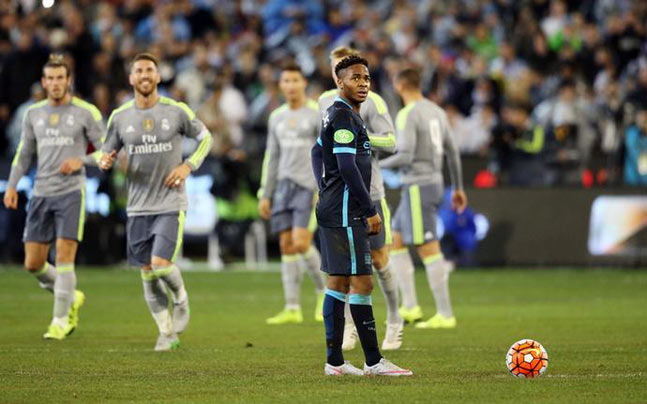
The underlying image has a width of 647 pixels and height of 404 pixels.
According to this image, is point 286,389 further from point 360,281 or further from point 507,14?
point 507,14

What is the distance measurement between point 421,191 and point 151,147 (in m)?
3.53

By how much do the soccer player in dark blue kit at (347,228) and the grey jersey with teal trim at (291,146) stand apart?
519 centimetres

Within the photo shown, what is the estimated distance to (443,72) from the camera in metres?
26.7

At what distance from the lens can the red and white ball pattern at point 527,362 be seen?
988 cm

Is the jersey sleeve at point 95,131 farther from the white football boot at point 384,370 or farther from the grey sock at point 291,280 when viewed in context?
the white football boot at point 384,370

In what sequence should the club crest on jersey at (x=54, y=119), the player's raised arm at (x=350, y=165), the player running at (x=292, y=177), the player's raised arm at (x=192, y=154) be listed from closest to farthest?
1. the player's raised arm at (x=350, y=165)
2. the player's raised arm at (x=192, y=154)
3. the club crest on jersey at (x=54, y=119)
4. the player running at (x=292, y=177)

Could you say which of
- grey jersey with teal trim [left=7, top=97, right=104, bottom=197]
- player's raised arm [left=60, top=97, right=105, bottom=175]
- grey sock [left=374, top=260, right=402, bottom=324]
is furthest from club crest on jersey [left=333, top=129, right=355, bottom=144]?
grey jersey with teal trim [left=7, top=97, right=104, bottom=197]

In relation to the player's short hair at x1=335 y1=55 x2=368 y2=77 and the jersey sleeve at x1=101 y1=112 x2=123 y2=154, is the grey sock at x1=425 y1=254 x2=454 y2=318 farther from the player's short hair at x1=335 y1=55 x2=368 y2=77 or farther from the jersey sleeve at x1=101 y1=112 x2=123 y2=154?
the player's short hair at x1=335 y1=55 x2=368 y2=77

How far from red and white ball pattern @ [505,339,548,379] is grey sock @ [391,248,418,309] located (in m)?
4.85

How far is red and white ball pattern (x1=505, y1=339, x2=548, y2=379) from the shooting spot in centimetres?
988

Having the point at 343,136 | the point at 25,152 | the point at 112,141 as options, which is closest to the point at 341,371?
the point at 343,136

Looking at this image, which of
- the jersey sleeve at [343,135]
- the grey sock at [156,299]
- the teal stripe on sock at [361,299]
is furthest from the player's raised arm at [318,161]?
the grey sock at [156,299]

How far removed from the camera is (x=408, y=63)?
25.8 meters

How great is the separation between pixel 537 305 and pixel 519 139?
7903mm
